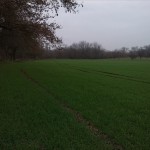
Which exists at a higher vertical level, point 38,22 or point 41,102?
point 38,22

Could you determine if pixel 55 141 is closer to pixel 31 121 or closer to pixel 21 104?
pixel 31 121

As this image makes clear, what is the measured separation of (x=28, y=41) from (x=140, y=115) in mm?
22969

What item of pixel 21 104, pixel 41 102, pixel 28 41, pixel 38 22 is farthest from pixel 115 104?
pixel 28 41

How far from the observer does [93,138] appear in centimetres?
816

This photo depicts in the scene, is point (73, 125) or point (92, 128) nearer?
point (92, 128)

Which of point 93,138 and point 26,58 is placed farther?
point 26,58

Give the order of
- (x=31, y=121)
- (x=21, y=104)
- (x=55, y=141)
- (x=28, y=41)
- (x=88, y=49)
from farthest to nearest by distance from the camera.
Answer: (x=88, y=49)
(x=28, y=41)
(x=21, y=104)
(x=31, y=121)
(x=55, y=141)

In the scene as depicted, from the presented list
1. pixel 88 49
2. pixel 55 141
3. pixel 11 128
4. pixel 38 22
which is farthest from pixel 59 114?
pixel 88 49

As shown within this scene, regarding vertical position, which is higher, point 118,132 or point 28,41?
point 28,41

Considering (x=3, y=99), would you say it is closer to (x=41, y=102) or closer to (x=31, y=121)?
(x=41, y=102)

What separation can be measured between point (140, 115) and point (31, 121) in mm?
4354

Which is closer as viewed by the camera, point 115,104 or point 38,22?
point 115,104

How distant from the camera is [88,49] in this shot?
19888cm

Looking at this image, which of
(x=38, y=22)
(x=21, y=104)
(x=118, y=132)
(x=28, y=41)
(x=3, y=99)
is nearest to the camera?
(x=118, y=132)
